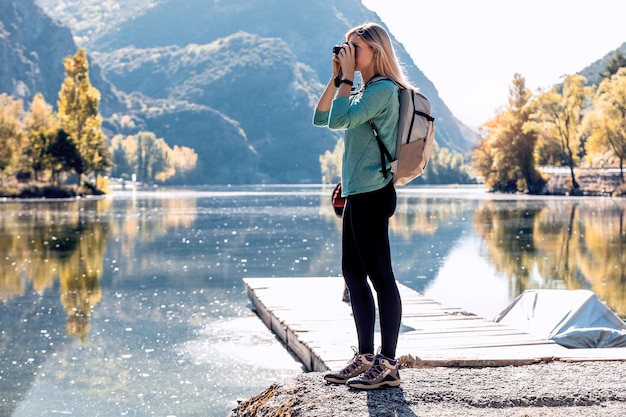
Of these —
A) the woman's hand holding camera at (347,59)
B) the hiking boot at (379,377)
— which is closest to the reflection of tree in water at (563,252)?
the hiking boot at (379,377)

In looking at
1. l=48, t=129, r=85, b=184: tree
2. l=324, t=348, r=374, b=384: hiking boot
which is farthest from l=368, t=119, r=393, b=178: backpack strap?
l=48, t=129, r=85, b=184: tree

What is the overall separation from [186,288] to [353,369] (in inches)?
409

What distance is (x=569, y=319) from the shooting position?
341 inches

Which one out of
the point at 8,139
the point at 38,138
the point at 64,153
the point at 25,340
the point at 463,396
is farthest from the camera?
the point at 38,138

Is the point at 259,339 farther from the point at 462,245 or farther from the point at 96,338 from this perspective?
the point at 462,245

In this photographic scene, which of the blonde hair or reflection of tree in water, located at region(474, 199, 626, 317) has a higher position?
the blonde hair

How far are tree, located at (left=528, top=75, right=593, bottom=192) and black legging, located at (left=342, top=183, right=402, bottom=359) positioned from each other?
70853 millimetres

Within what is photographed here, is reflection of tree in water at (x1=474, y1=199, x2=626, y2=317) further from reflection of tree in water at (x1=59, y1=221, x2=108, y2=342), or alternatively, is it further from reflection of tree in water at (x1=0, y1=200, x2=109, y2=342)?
reflection of tree in water at (x1=0, y1=200, x2=109, y2=342)

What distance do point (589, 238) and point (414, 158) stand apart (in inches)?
836

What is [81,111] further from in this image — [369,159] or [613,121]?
[369,159]

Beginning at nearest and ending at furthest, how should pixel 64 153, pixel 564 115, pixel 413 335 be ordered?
pixel 413 335 < pixel 64 153 < pixel 564 115

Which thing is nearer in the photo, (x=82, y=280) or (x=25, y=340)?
(x=25, y=340)

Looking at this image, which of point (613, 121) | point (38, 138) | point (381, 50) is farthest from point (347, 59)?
point (38, 138)

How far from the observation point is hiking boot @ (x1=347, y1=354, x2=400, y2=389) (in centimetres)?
480
